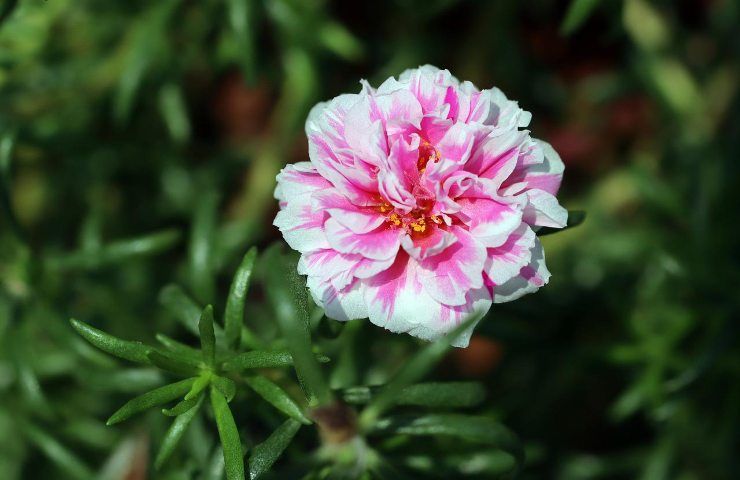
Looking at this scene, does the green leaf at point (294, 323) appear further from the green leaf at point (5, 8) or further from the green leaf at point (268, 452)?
the green leaf at point (5, 8)

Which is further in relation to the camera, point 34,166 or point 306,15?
point 34,166

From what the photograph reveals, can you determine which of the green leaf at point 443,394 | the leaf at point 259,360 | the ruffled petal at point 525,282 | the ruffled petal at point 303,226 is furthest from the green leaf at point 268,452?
the ruffled petal at point 525,282

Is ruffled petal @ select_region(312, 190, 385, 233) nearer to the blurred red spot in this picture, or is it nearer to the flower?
the flower

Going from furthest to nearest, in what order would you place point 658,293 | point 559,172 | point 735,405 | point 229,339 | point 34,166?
point 34,166
point 658,293
point 735,405
point 229,339
point 559,172

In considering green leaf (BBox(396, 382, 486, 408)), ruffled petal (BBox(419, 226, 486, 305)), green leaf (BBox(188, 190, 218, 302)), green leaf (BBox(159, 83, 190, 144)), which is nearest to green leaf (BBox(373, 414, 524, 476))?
green leaf (BBox(396, 382, 486, 408))

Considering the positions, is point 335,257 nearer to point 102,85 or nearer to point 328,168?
point 328,168

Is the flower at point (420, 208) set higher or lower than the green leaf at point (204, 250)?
higher

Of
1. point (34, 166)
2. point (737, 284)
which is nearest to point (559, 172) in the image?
point (737, 284)
